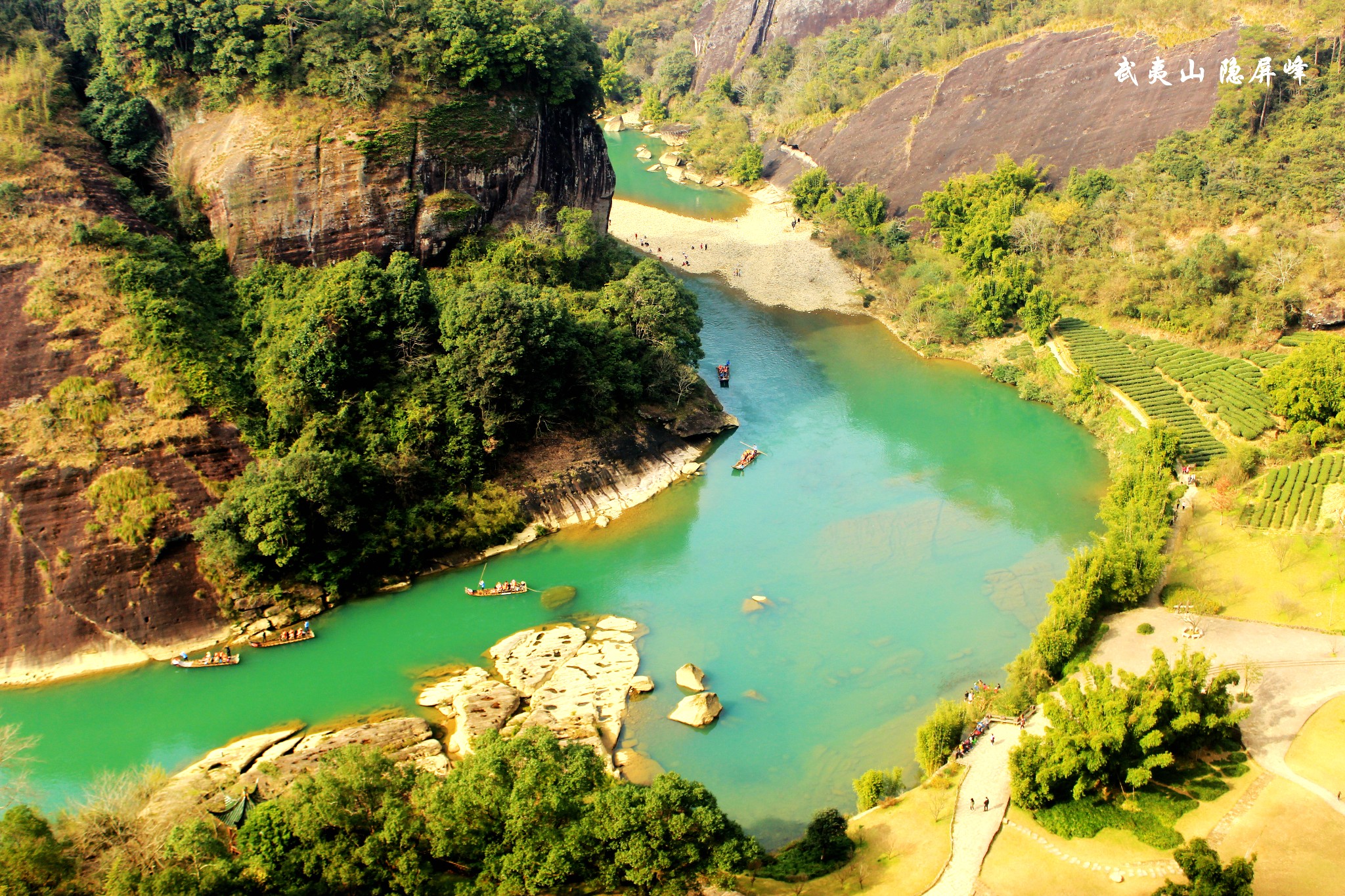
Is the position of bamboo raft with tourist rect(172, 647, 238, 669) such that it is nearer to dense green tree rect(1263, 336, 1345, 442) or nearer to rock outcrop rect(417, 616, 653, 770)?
rock outcrop rect(417, 616, 653, 770)

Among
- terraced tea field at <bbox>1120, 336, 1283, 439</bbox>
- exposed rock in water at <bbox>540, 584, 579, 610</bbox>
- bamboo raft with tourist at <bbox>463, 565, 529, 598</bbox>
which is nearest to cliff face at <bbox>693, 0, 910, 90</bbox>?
terraced tea field at <bbox>1120, 336, 1283, 439</bbox>

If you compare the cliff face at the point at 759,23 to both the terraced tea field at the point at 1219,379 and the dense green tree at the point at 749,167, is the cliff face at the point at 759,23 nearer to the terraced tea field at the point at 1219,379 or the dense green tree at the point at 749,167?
the dense green tree at the point at 749,167

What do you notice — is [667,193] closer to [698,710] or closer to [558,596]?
[558,596]

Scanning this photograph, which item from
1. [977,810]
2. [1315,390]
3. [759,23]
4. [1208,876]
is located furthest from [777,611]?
[759,23]

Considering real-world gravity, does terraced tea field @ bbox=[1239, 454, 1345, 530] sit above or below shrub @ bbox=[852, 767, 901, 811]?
above

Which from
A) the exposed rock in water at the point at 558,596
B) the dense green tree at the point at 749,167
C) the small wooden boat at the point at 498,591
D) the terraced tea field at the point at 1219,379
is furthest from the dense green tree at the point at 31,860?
the dense green tree at the point at 749,167

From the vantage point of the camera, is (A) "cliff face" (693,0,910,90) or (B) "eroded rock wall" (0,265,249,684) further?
(A) "cliff face" (693,0,910,90)

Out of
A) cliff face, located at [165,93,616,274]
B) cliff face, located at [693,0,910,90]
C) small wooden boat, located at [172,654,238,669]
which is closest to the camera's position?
small wooden boat, located at [172,654,238,669]
